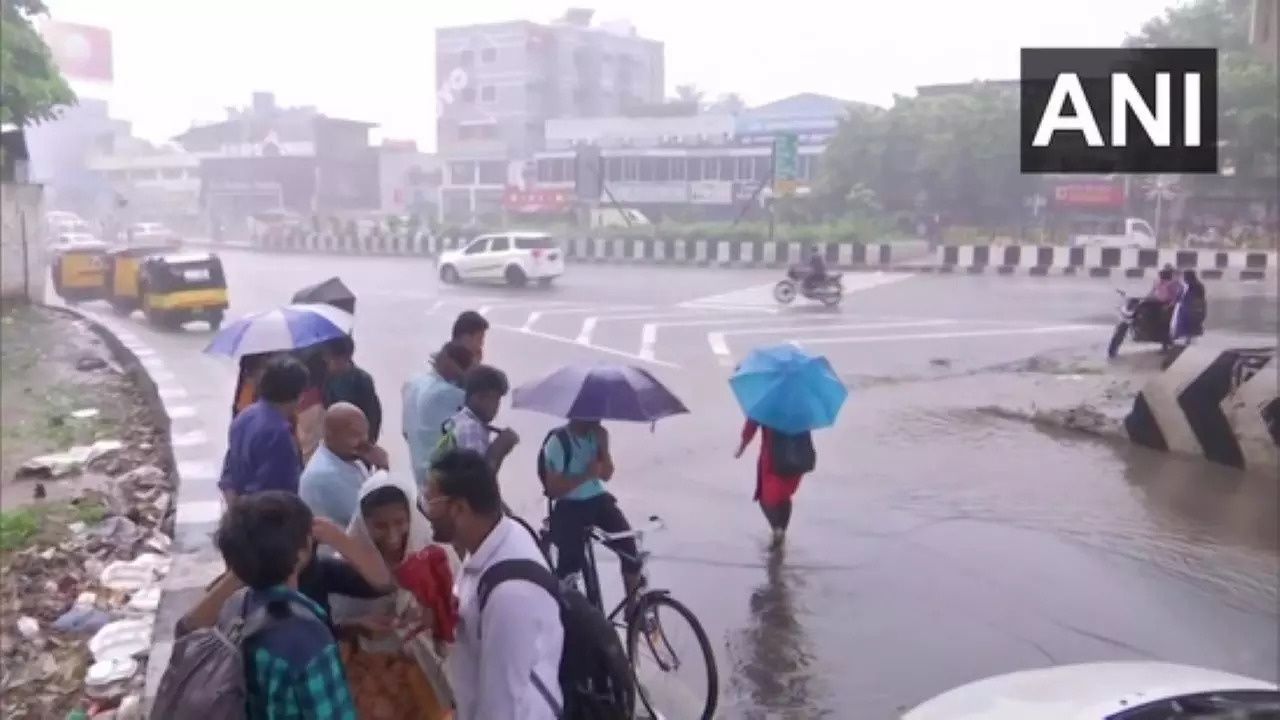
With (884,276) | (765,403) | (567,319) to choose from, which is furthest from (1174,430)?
(884,276)

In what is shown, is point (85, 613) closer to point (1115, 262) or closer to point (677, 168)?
point (1115, 262)

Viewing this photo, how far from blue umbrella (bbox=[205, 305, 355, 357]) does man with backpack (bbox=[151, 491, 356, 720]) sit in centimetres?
320

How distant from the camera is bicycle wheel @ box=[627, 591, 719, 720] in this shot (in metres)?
4.80

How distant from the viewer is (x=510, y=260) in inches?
1027

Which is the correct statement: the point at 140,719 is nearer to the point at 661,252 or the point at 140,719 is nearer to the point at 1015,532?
the point at 1015,532

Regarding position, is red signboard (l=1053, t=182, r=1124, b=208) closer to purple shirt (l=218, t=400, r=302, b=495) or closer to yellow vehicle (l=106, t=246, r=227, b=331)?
yellow vehicle (l=106, t=246, r=227, b=331)

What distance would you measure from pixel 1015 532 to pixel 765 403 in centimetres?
222

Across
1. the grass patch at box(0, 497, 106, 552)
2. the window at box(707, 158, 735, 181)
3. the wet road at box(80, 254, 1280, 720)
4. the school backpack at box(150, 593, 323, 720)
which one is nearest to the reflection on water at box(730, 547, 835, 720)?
the wet road at box(80, 254, 1280, 720)

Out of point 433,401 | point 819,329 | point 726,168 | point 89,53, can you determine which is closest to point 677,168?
point 726,168

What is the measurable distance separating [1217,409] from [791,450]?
14.0ft

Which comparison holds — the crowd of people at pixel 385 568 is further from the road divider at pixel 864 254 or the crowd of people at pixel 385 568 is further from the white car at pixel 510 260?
the road divider at pixel 864 254

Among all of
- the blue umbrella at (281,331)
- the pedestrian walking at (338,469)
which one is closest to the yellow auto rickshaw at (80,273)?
the blue umbrella at (281,331)

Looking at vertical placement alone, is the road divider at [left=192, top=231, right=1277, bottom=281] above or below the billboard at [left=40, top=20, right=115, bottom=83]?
below

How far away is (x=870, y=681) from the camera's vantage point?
538 cm
